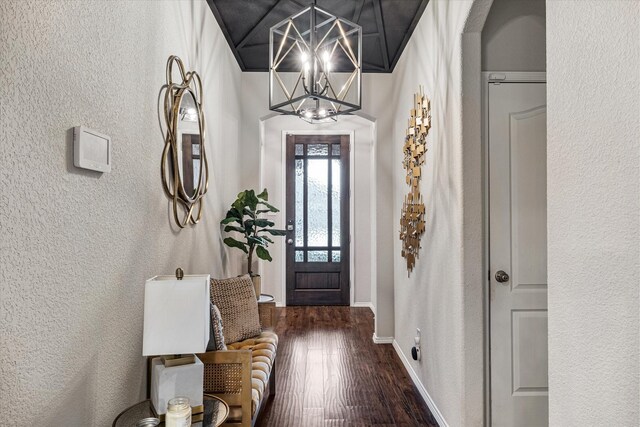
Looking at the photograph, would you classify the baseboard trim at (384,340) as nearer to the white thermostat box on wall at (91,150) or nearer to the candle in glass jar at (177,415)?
the candle in glass jar at (177,415)

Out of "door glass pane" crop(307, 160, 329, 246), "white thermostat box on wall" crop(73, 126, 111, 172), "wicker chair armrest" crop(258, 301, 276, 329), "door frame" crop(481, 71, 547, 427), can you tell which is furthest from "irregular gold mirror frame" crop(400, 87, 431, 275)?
"door glass pane" crop(307, 160, 329, 246)

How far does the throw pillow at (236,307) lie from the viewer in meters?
2.56

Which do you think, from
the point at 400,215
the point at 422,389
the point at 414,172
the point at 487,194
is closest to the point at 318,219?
the point at 400,215

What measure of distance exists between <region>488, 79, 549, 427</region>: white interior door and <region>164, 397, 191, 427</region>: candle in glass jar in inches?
63.3

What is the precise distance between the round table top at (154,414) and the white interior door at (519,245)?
1453mm

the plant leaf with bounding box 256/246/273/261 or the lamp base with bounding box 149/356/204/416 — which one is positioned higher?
the plant leaf with bounding box 256/246/273/261

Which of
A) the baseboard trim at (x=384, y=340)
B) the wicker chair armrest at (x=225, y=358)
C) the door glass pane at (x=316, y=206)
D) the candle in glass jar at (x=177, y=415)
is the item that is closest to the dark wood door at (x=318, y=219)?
the door glass pane at (x=316, y=206)

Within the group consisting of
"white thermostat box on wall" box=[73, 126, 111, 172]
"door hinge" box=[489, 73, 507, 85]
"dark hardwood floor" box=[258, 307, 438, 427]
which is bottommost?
"dark hardwood floor" box=[258, 307, 438, 427]

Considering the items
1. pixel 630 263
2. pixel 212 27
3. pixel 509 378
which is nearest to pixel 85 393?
pixel 630 263

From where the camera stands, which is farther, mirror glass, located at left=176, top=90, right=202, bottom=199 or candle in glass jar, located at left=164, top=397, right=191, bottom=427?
mirror glass, located at left=176, top=90, right=202, bottom=199

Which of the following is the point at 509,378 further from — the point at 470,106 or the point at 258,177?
the point at 258,177

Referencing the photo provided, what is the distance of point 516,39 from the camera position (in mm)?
2230

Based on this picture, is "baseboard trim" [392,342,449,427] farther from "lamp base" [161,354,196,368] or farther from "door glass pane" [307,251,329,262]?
"door glass pane" [307,251,329,262]

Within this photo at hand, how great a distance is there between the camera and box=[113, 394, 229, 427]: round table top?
1.44 metres
